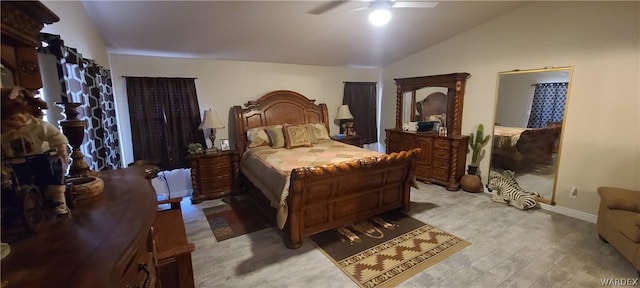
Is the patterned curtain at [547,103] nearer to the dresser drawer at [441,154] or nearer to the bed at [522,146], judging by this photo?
the bed at [522,146]

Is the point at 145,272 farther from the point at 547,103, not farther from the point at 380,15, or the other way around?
the point at 547,103

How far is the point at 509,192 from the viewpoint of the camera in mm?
3621

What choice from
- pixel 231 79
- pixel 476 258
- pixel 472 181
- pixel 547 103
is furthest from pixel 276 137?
pixel 547 103

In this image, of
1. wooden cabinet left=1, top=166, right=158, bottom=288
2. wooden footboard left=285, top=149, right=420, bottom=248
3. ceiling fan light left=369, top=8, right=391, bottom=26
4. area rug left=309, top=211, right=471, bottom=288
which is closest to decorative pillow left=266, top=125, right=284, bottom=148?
wooden footboard left=285, top=149, right=420, bottom=248

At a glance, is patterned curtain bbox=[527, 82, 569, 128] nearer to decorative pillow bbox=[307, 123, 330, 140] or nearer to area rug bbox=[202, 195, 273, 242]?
decorative pillow bbox=[307, 123, 330, 140]

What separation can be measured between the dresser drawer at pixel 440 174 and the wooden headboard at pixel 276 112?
6.64ft

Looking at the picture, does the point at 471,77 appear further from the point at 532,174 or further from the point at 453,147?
the point at 532,174

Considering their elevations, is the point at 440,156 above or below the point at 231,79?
below

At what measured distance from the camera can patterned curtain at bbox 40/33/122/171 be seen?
171 centimetres

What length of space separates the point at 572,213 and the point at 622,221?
3.63 feet

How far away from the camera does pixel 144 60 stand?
3.61 metres

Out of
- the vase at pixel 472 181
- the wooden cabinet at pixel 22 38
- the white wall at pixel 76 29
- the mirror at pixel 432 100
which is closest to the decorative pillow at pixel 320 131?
the mirror at pixel 432 100

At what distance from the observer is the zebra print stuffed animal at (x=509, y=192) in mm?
3467

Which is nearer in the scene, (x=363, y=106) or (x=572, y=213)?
(x=572, y=213)
